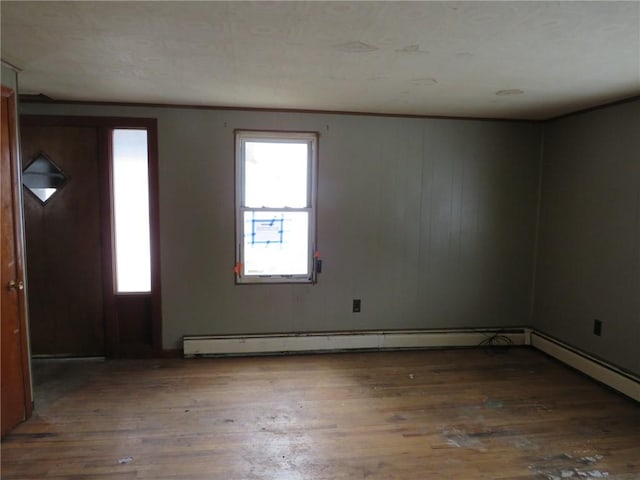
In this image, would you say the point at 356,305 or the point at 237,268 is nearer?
the point at 237,268

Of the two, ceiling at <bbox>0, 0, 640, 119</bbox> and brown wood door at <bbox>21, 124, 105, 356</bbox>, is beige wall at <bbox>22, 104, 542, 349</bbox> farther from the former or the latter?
ceiling at <bbox>0, 0, 640, 119</bbox>

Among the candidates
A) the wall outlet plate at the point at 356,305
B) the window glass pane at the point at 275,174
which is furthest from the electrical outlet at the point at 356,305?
the window glass pane at the point at 275,174

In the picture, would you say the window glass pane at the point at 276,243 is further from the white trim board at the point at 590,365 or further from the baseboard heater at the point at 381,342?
the white trim board at the point at 590,365

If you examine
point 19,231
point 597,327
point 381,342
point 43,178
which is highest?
point 43,178

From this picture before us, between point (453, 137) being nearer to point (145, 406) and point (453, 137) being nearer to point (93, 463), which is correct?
point (145, 406)

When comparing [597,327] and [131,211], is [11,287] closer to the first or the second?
[131,211]

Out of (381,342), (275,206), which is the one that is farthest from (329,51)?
(381,342)

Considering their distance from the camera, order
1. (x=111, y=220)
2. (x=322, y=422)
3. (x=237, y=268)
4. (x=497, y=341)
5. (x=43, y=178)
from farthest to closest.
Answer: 1. (x=497, y=341)
2. (x=237, y=268)
3. (x=111, y=220)
4. (x=43, y=178)
5. (x=322, y=422)

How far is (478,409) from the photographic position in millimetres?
2928

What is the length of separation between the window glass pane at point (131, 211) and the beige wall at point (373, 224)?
175 millimetres

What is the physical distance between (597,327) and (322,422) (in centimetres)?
241

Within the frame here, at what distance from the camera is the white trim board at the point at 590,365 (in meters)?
3.10

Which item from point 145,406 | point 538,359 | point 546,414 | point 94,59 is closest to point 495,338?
point 538,359

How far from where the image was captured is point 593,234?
3504 millimetres
